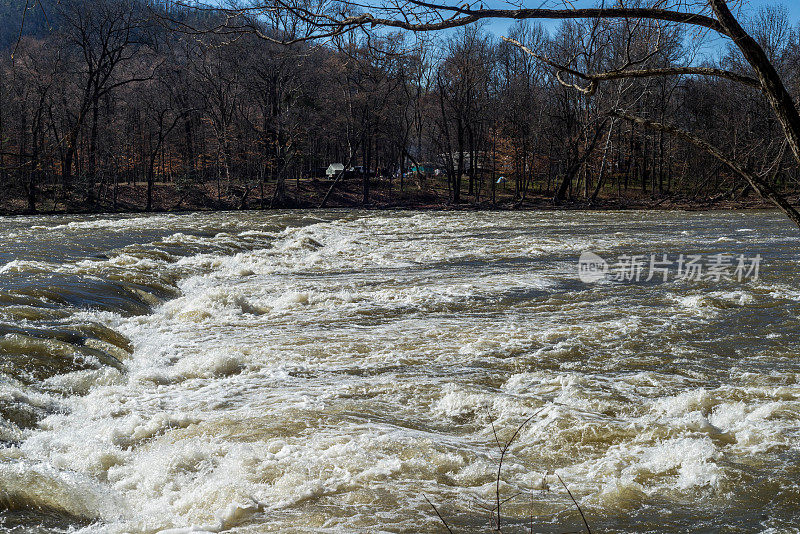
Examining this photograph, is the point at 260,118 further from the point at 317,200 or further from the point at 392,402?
the point at 392,402

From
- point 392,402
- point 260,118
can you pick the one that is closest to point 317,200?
point 260,118

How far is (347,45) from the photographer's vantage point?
3.83 meters

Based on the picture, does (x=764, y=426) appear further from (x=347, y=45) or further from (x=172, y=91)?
(x=172, y=91)

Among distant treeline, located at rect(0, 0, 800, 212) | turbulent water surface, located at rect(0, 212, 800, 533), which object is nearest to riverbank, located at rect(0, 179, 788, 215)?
distant treeline, located at rect(0, 0, 800, 212)

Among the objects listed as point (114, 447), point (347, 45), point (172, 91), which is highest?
point (172, 91)

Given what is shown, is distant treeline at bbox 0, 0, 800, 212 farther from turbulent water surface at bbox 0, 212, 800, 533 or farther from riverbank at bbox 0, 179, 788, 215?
turbulent water surface at bbox 0, 212, 800, 533

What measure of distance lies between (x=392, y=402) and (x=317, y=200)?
35.1 m

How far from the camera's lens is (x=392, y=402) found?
5.35 meters

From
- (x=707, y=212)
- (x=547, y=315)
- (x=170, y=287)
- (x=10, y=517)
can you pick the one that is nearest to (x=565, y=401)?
(x=547, y=315)

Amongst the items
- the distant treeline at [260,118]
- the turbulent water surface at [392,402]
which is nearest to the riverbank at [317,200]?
the distant treeline at [260,118]

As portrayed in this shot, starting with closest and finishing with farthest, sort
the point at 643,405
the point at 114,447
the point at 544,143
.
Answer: the point at 114,447, the point at 643,405, the point at 544,143

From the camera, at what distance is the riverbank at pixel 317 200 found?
31.8 meters

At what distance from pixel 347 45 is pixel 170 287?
834cm

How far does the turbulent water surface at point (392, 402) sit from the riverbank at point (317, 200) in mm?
23216
